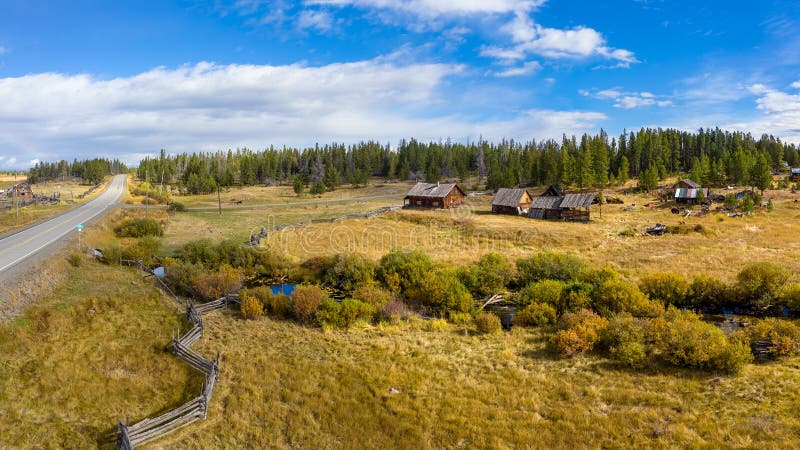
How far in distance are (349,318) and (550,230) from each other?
30470mm

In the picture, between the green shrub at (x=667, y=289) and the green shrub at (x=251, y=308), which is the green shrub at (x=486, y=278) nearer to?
the green shrub at (x=667, y=289)

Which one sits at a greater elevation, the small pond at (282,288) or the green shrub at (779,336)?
the green shrub at (779,336)

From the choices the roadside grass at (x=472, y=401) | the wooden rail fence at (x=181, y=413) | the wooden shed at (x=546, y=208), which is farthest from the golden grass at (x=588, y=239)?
the wooden rail fence at (x=181, y=413)

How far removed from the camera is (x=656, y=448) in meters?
12.2

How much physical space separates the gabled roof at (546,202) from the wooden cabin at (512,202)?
1.63m

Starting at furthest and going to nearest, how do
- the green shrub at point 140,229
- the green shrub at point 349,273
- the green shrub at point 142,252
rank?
the green shrub at point 140,229 → the green shrub at point 142,252 → the green shrub at point 349,273

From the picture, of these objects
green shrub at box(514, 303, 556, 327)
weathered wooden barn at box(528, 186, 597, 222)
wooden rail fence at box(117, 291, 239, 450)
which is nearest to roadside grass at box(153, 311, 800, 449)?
wooden rail fence at box(117, 291, 239, 450)

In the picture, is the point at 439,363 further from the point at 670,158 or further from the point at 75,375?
the point at 670,158

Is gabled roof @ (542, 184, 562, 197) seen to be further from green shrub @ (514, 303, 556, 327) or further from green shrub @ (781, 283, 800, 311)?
green shrub @ (514, 303, 556, 327)

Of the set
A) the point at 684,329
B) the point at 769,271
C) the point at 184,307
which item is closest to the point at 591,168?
the point at 769,271

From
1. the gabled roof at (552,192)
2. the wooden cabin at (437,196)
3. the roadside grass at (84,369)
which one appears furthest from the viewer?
the wooden cabin at (437,196)

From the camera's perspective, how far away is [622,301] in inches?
902

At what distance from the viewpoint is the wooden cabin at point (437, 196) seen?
2574 inches

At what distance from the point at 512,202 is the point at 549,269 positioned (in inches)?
1322
